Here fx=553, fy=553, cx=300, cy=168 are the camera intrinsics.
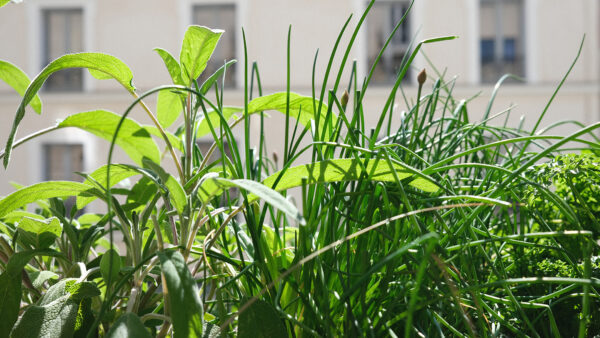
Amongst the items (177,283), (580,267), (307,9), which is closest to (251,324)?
(177,283)

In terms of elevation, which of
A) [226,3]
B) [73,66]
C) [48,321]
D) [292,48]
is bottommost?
[48,321]

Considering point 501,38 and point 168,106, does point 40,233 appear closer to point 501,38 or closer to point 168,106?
point 168,106

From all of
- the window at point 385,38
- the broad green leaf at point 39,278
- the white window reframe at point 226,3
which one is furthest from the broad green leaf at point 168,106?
the window at point 385,38

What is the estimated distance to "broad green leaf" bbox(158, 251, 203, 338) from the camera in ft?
0.61

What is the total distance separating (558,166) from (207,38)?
191 mm

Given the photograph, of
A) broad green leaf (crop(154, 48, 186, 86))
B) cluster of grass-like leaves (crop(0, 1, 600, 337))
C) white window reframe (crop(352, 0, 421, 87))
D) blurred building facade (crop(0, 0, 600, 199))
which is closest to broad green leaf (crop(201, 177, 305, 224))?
cluster of grass-like leaves (crop(0, 1, 600, 337))

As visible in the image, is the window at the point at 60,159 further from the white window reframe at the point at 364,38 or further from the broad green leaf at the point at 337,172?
the broad green leaf at the point at 337,172

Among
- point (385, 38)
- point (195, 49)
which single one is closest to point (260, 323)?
point (195, 49)

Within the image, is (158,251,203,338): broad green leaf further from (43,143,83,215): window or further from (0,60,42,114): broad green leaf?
(43,143,83,215): window

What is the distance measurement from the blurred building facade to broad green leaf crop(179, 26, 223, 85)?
4221 millimetres

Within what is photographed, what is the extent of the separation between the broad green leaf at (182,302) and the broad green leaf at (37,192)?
0.30 feet

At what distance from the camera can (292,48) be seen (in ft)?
15.3

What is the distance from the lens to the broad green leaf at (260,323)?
220 mm

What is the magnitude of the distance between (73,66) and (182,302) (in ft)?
0.44
